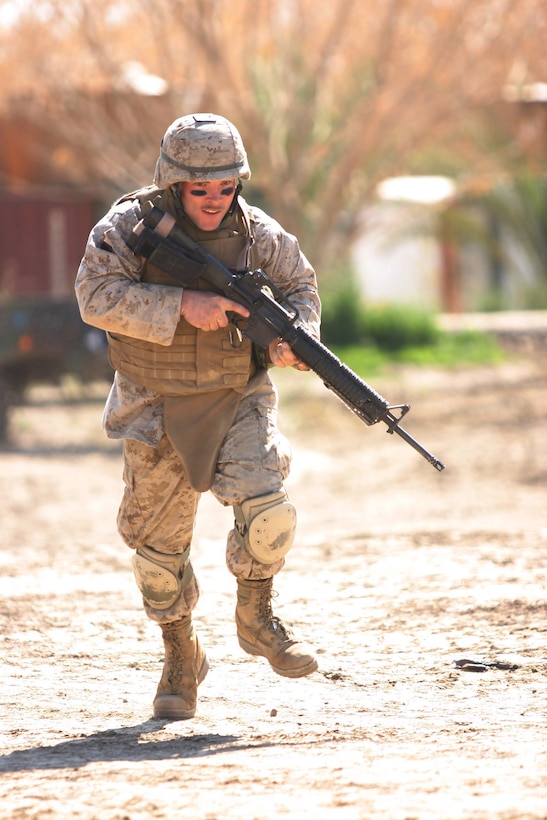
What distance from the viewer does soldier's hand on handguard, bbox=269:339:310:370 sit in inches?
154

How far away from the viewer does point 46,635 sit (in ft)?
16.8

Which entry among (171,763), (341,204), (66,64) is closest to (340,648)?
(171,763)

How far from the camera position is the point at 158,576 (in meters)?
3.99

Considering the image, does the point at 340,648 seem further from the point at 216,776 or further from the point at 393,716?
the point at 216,776

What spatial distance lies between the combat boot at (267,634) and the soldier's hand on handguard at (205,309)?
78 cm

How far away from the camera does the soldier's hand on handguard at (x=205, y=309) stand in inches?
149

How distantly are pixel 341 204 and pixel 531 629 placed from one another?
31.2 ft

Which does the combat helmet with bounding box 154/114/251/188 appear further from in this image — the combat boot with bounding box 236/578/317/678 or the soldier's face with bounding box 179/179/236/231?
the combat boot with bounding box 236/578/317/678

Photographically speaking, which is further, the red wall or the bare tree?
the red wall

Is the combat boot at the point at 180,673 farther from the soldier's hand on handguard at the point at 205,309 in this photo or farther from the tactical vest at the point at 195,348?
the soldier's hand on handguard at the point at 205,309

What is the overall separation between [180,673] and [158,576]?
312 millimetres

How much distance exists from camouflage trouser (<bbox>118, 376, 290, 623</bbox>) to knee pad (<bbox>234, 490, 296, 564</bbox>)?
0.03 metres

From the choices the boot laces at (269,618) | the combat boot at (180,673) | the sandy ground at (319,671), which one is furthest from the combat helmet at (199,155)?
the sandy ground at (319,671)

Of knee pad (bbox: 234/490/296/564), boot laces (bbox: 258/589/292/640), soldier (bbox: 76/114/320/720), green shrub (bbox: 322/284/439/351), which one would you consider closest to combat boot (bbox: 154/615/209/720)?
soldier (bbox: 76/114/320/720)
